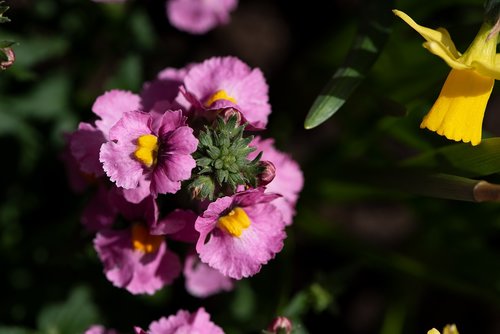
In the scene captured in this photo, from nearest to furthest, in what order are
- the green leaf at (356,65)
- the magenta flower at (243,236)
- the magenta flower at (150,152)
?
the magenta flower at (150,152) < the magenta flower at (243,236) < the green leaf at (356,65)

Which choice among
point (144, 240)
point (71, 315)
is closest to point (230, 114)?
point (144, 240)

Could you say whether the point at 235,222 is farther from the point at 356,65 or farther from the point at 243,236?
the point at 356,65

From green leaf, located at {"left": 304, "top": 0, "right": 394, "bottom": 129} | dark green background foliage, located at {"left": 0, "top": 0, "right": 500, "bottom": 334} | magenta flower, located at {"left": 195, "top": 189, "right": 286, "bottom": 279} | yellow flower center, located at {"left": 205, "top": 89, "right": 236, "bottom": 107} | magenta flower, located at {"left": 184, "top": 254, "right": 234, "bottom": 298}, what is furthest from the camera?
dark green background foliage, located at {"left": 0, "top": 0, "right": 500, "bottom": 334}

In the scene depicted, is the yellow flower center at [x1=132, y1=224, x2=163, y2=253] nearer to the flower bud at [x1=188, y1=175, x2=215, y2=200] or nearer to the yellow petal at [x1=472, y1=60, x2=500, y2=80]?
the flower bud at [x1=188, y1=175, x2=215, y2=200]

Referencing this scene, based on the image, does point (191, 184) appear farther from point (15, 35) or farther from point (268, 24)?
point (268, 24)

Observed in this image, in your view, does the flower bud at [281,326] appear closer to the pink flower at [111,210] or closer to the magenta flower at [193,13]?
the pink flower at [111,210]

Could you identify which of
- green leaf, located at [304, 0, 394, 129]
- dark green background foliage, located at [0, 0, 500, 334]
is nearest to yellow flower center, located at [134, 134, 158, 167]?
green leaf, located at [304, 0, 394, 129]

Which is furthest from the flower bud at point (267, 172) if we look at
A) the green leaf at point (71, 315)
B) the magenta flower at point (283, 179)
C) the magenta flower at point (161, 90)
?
the green leaf at point (71, 315)
